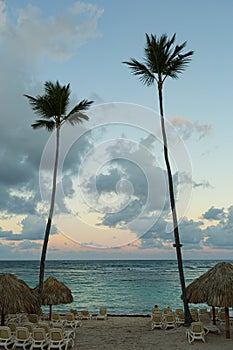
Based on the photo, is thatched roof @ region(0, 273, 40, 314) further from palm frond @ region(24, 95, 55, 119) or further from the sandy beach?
palm frond @ region(24, 95, 55, 119)

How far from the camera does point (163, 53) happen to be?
16.7m

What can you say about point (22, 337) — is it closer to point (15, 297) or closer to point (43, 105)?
point (15, 297)

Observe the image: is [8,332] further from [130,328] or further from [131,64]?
[131,64]

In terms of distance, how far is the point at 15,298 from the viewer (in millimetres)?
12633

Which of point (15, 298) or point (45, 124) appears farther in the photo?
point (45, 124)

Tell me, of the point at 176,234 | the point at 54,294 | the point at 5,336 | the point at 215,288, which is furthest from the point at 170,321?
the point at 5,336

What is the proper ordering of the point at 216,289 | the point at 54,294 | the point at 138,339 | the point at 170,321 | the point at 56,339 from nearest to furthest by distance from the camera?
1. the point at 56,339
2. the point at 216,289
3. the point at 138,339
4. the point at 170,321
5. the point at 54,294

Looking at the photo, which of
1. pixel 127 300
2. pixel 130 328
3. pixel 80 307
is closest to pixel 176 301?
pixel 127 300

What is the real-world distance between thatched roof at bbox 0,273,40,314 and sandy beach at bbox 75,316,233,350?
80.0 inches

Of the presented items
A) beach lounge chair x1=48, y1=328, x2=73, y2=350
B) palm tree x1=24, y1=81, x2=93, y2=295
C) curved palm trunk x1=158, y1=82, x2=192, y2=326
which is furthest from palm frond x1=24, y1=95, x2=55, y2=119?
beach lounge chair x1=48, y1=328, x2=73, y2=350

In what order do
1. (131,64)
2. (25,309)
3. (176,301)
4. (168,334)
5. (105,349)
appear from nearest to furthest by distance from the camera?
(105,349) < (25,309) < (168,334) < (131,64) < (176,301)

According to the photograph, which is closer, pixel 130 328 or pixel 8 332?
pixel 8 332

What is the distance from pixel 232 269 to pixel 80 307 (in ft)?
86.6

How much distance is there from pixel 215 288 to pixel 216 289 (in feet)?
0.18
